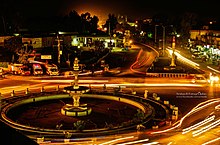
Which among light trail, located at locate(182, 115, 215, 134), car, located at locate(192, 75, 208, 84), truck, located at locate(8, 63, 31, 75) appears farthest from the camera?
truck, located at locate(8, 63, 31, 75)

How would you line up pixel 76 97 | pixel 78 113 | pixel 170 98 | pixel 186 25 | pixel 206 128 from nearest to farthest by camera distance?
pixel 206 128
pixel 78 113
pixel 76 97
pixel 170 98
pixel 186 25

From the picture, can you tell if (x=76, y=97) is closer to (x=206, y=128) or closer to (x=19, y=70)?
(x=206, y=128)

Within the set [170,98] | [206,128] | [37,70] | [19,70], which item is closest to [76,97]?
[206,128]

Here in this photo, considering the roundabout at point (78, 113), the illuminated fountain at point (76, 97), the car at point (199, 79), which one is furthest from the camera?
the car at point (199, 79)

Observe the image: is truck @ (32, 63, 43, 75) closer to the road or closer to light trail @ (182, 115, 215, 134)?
the road

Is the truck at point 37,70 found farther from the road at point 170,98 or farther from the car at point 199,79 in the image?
the car at point 199,79

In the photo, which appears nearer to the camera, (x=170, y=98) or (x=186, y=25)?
(x=170, y=98)

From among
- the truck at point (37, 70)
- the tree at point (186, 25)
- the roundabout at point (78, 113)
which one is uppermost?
the tree at point (186, 25)

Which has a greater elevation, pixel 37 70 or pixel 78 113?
pixel 37 70

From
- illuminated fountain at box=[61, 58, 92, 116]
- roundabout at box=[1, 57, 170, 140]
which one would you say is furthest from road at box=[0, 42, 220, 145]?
illuminated fountain at box=[61, 58, 92, 116]

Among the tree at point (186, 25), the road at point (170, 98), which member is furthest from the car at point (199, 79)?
the tree at point (186, 25)

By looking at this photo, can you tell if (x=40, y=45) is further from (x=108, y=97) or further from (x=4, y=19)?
(x=108, y=97)

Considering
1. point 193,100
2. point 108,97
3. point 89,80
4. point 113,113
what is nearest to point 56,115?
point 113,113

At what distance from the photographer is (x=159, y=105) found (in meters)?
27.5
